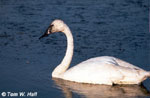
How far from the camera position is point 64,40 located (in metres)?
13.4

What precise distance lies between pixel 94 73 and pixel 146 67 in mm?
1647

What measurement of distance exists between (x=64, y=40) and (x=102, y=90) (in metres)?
4.19

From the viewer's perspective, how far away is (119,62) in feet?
33.6

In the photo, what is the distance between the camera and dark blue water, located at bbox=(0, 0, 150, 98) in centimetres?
960

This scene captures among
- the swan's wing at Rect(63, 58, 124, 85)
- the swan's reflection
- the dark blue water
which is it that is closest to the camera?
the swan's reflection

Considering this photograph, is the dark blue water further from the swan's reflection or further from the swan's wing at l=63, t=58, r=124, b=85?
the swan's wing at l=63, t=58, r=124, b=85

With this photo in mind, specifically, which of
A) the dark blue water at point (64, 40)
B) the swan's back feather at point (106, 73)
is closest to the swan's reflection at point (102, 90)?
the dark blue water at point (64, 40)

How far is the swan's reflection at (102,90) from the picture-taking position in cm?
914

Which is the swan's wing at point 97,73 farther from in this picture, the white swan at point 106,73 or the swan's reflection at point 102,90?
the swan's reflection at point 102,90

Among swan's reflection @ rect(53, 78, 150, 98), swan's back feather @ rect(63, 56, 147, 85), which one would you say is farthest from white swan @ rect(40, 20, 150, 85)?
swan's reflection @ rect(53, 78, 150, 98)

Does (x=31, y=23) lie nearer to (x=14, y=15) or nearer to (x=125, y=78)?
(x=14, y=15)

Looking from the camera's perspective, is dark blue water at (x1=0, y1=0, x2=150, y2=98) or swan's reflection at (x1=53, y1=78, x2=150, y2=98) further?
dark blue water at (x1=0, y1=0, x2=150, y2=98)

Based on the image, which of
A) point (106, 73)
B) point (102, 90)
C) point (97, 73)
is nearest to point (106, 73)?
point (106, 73)

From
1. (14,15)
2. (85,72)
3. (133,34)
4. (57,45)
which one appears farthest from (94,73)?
(14,15)
